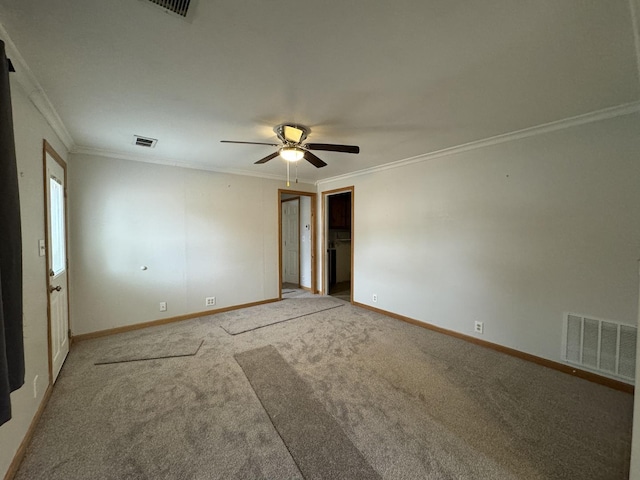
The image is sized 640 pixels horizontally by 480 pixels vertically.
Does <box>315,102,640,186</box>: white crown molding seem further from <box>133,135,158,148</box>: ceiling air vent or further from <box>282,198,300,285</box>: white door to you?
<box>133,135,158,148</box>: ceiling air vent

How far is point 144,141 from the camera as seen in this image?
277 centimetres

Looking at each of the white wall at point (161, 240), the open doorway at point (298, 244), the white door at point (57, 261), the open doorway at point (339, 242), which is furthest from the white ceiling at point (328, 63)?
the open doorway at point (339, 242)

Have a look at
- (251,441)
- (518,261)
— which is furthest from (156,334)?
(518,261)

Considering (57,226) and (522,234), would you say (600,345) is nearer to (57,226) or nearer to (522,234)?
(522,234)

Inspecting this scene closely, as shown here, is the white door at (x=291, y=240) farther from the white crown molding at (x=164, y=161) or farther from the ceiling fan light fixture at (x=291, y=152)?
the ceiling fan light fixture at (x=291, y=152)

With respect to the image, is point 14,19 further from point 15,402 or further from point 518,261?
point 518,261

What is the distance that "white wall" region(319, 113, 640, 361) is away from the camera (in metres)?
2.06

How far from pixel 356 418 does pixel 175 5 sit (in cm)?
259

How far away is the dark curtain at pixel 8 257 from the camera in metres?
1.04

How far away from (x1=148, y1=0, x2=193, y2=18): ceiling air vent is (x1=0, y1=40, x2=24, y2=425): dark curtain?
69 cm

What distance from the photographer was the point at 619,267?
205 centimetres

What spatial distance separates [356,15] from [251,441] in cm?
248

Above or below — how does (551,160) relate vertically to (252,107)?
below

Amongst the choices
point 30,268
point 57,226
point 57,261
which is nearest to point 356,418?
point 30,268
